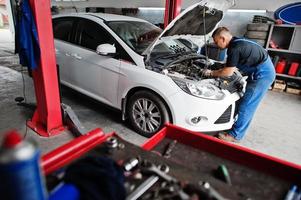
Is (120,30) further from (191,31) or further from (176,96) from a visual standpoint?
(176,96)

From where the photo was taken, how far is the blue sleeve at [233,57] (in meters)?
2.48

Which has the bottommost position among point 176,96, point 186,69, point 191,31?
point 176,96

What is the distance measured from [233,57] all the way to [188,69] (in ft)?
1.73

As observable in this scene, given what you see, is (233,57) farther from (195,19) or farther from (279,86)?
(279,86)

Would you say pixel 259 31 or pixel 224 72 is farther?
pixel 259 31

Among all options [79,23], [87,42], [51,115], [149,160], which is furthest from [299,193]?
[79,23]

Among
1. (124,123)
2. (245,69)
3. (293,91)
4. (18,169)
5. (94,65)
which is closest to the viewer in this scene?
(18,169)

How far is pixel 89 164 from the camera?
2.64ft

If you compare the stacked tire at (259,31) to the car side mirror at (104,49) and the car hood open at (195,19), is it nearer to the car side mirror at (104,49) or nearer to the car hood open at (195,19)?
the car hood open at (195,19)

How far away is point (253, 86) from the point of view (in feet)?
8.69

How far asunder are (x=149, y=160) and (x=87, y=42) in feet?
7.86

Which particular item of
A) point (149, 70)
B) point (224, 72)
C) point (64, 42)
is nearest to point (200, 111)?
point (224, 72)

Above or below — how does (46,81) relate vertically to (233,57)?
below

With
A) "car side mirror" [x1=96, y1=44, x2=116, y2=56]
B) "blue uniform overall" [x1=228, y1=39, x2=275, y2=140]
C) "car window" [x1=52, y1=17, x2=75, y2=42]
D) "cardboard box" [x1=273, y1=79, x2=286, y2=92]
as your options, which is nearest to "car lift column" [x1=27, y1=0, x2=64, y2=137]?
"car side mirror" [x1=96, y1=44, x2=116, y2=56]
